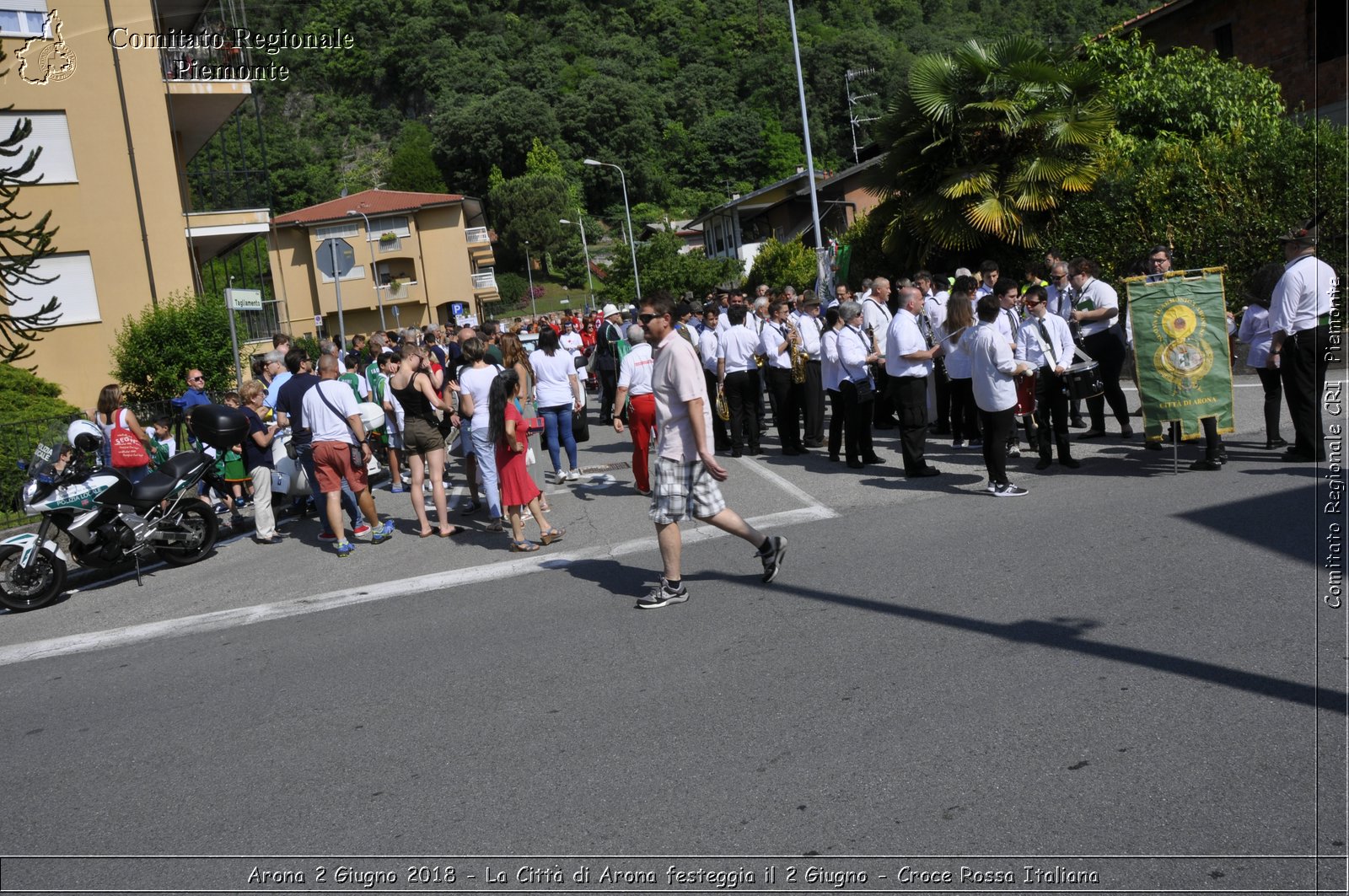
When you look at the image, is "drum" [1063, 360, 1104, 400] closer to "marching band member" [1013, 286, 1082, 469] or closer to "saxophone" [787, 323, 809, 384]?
"marching band member" [1013, 286, 1082, 469]

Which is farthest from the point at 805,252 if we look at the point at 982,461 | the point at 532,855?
the point at 532,855

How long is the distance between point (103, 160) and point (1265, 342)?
22.8 metres

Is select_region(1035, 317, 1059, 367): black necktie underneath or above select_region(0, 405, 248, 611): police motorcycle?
above

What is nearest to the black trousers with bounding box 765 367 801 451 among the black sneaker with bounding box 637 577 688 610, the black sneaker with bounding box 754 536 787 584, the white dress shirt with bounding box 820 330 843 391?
the white dress shirt with bounding box 820 330 843 391

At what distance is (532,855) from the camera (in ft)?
13.4

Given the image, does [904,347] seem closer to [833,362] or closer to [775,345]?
[833,362]

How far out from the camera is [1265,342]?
998 cm

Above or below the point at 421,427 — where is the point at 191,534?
below

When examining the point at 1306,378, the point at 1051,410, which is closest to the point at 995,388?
the point at 1051,410

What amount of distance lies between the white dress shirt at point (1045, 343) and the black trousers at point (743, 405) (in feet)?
12.1

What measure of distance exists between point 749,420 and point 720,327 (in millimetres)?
1303

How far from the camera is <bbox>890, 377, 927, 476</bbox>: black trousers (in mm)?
10812

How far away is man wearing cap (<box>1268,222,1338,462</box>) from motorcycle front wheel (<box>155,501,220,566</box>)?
9.96 meters

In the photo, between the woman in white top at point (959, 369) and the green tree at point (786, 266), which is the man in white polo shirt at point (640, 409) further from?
the green tree at point (786, 266)
